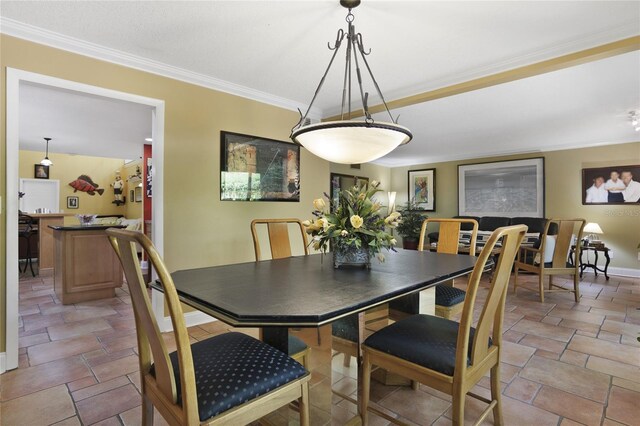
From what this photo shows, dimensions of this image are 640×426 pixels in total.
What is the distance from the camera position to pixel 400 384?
2021 millimetres

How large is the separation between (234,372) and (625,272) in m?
6.94

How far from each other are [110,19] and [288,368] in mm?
2419

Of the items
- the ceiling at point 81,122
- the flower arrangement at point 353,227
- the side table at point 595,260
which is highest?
the ceiling at point 81,122

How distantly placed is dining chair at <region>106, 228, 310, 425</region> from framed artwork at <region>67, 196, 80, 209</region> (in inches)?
376

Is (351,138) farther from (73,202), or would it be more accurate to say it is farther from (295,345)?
(73,202)

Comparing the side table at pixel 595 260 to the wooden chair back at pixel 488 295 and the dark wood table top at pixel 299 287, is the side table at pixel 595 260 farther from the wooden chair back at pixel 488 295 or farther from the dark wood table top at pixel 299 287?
the wooden chair back at pixel 488 295

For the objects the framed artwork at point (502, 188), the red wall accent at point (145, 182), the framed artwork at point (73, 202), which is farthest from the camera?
the framed artwork at point (73, 202)

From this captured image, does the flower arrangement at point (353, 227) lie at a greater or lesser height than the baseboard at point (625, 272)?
greater

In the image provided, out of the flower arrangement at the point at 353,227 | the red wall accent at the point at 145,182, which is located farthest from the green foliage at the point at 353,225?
the red wall accent at the point at 145,182

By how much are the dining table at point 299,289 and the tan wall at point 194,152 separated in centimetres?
140

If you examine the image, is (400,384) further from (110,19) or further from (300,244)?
(110,19)

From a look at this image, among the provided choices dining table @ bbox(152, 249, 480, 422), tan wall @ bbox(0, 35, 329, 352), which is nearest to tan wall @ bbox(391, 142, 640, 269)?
dining table @ bbox(152, 249, 480, 422)

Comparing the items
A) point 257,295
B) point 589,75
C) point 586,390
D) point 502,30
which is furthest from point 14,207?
point 589,75

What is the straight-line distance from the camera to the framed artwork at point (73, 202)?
28.4 ft
